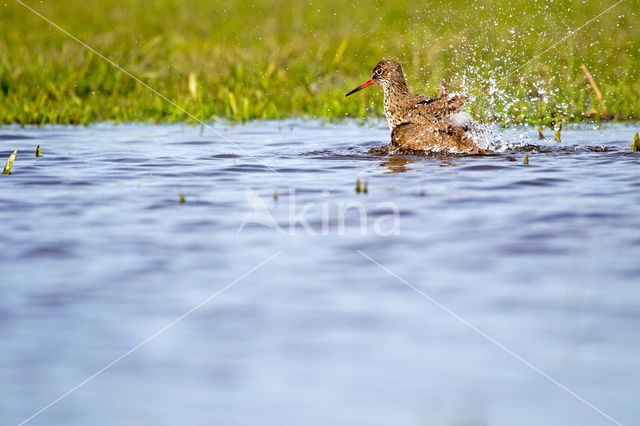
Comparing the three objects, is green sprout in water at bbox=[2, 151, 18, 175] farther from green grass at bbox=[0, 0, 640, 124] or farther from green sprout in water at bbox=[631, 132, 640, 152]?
green sprout in water at bbox=[631, 132, 640, 152]

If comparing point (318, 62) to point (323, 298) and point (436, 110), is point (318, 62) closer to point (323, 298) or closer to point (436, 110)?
point (436, 110)

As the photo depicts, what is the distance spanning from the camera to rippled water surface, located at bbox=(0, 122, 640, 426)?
10.7 ft

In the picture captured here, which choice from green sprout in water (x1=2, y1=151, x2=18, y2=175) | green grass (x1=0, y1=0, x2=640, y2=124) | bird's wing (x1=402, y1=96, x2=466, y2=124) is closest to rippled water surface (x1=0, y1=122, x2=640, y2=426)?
green sprout in water (x1=2, y1=151, x2=18, y2=175)

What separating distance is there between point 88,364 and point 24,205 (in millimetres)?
3099

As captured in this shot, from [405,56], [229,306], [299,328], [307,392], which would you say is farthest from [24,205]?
[405,56]

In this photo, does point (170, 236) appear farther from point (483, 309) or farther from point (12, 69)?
point (12, 69)

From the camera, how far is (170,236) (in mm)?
5426

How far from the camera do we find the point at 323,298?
4219mm

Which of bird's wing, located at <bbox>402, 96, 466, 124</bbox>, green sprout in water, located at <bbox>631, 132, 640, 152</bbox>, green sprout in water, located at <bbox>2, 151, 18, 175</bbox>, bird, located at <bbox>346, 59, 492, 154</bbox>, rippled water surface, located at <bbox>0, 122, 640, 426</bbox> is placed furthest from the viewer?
bird's wing, located at <bbox>402, 96, 466, 124</bbox>

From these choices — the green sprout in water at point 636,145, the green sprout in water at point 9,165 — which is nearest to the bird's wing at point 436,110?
the green sprout in water at point 636,145

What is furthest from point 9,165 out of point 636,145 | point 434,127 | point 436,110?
point 636,145

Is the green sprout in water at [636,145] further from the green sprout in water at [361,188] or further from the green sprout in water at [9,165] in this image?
the green sprout in water at [9,165]

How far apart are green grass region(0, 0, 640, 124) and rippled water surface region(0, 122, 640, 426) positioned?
4409 millimetres

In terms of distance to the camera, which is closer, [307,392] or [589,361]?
[307,392]
